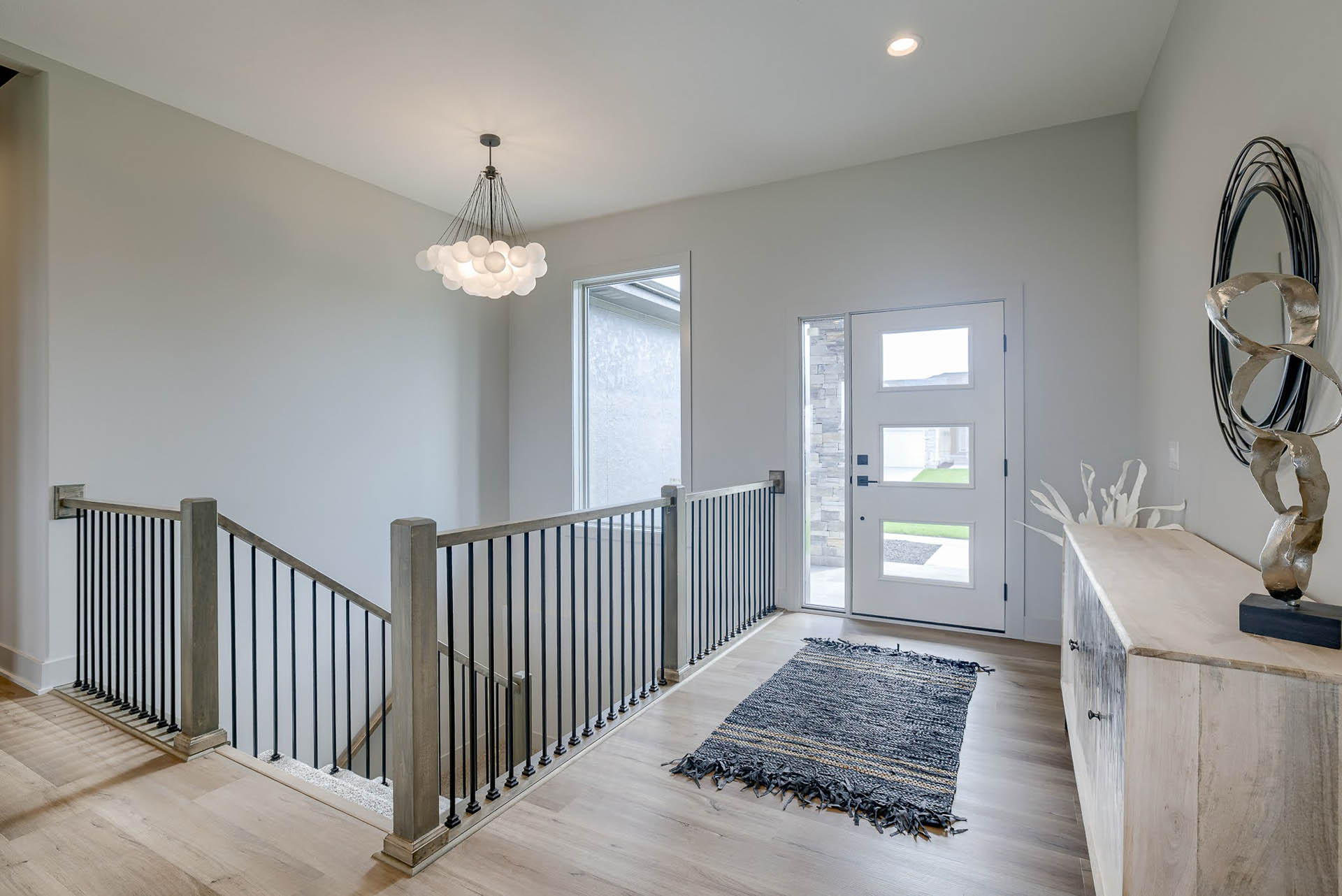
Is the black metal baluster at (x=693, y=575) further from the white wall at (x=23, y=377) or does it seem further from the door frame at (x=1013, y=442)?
the white wall at (x=23, y=377)

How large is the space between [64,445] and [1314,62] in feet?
14.8

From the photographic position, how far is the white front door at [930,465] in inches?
147

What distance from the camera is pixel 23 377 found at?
3102mm

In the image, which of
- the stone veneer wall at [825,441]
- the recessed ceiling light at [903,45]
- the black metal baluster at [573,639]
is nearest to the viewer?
the black metal baluster at [573,639]

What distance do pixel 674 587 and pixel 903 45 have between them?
8.45 feet

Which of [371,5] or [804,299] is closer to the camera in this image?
[371,5]

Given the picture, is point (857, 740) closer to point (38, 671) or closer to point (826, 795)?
point (826, 795)

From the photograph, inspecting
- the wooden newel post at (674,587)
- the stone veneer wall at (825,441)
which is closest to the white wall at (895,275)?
the stone veneer wall at (825,441)

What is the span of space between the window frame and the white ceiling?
0.81m

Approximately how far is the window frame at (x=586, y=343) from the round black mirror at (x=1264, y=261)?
119 inches

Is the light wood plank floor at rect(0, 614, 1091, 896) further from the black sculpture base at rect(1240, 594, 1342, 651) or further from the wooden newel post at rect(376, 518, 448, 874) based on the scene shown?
the black sculpture base at rect(1240, 594, 1342, 651)

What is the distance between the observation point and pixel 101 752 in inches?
95.2

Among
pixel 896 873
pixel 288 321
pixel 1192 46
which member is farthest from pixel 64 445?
pixel 1192 46

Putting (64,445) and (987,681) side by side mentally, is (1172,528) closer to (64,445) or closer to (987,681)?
(987,681)
